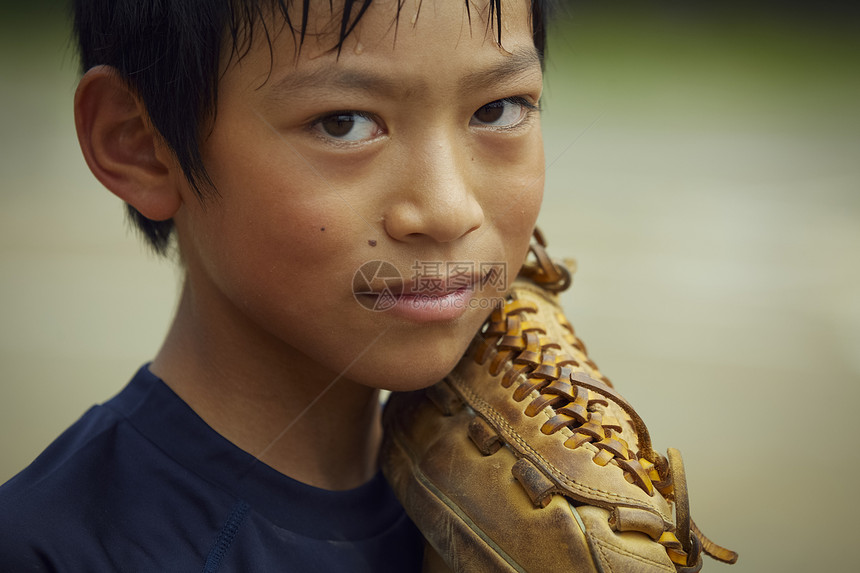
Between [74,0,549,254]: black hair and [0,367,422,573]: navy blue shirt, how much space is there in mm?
278

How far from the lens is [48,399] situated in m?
2.66

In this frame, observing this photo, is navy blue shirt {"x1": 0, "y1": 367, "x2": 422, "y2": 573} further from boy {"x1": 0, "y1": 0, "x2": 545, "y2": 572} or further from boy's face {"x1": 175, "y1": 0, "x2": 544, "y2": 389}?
boy's face {"x1": 175, "y1": 0, "x2": 544, "y2": 389}

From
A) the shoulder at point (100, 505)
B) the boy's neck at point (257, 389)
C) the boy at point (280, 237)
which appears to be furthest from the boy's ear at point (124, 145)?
the shoulder at point (100, 505)

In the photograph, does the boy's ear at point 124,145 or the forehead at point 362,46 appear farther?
the boy's ear at point 124,145

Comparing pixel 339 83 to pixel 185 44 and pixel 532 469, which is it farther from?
pixel 532 469

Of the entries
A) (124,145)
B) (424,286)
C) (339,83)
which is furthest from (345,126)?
(124,145)

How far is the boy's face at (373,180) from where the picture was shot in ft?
2.76

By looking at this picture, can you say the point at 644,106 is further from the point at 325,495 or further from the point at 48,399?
the point at 325,495

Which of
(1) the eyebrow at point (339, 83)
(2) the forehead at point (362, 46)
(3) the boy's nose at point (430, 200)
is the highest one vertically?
(2) the forehead at point (362, 46)

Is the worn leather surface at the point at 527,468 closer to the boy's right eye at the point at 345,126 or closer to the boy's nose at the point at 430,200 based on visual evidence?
the boy's nose at the point at 430,200

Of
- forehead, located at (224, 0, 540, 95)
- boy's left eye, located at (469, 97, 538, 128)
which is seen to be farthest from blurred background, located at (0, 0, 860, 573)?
forehead, located at (224, 0, 540, 95)

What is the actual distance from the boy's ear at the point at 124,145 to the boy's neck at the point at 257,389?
0.46 ft

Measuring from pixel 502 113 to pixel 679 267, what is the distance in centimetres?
290

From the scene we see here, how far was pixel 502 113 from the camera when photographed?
95 centimetres
